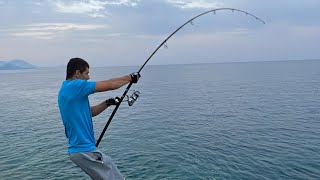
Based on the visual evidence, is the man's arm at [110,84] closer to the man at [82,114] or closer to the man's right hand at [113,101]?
the man at [82,114]

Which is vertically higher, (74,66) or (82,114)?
(74,66)

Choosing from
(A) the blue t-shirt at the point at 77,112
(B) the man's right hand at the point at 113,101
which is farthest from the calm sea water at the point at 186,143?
(A) the blue t-shirt at the point at 77,112

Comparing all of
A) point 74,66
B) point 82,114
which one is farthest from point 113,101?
point 74,66

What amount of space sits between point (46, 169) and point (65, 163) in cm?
137

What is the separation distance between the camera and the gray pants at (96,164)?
17.1ft

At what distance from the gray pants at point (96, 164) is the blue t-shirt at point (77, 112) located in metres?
0.11

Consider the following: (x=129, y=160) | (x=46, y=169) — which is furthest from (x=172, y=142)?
(x=46, y=169)

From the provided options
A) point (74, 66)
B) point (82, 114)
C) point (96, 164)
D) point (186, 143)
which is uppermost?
point (74, 66)

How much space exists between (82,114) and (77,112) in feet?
0.31

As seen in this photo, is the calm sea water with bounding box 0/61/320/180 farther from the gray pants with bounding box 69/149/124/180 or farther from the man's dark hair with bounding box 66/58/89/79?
the man's dark hair with bounding box 66/58/89/79

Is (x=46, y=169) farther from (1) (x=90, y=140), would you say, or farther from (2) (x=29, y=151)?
(1) (x=90, y=140)

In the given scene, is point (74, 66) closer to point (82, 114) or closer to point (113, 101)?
point (82, 114)

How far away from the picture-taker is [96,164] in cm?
528

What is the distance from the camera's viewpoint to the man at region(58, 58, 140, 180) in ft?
15.7
